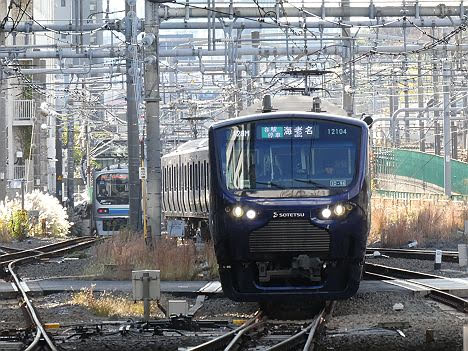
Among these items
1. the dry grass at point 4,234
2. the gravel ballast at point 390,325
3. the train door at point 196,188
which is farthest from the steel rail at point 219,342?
the dry grass at point 4,234

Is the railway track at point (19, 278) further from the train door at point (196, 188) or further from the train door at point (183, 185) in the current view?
the train door at point (196, 188)

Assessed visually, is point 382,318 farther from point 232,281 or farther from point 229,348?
point 229,348

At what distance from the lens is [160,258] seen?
2294 cm

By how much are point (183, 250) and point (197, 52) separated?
1058 cm

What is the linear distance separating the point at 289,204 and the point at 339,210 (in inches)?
25.1

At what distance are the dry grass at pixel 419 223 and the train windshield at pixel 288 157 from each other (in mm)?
16717

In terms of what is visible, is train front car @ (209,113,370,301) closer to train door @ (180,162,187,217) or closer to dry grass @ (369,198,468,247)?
train door @ (180,162,187,217)

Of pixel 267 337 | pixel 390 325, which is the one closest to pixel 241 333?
pixel 267 337

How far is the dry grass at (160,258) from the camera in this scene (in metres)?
22.4

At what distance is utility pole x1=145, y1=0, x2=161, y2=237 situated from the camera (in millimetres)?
23766

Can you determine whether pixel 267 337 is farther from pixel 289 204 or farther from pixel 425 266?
pixel 425 266

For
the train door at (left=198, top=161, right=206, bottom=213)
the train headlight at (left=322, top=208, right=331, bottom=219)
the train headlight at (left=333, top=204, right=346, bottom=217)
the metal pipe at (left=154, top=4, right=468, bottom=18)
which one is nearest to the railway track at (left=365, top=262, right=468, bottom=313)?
the train headlight at (left=333, top=204, right=346, bottom=217)

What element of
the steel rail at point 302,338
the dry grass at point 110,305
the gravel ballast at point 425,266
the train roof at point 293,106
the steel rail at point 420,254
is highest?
the train roof at point 293,106

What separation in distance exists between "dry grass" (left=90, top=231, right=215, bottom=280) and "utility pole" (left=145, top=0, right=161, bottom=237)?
0.62 metres
